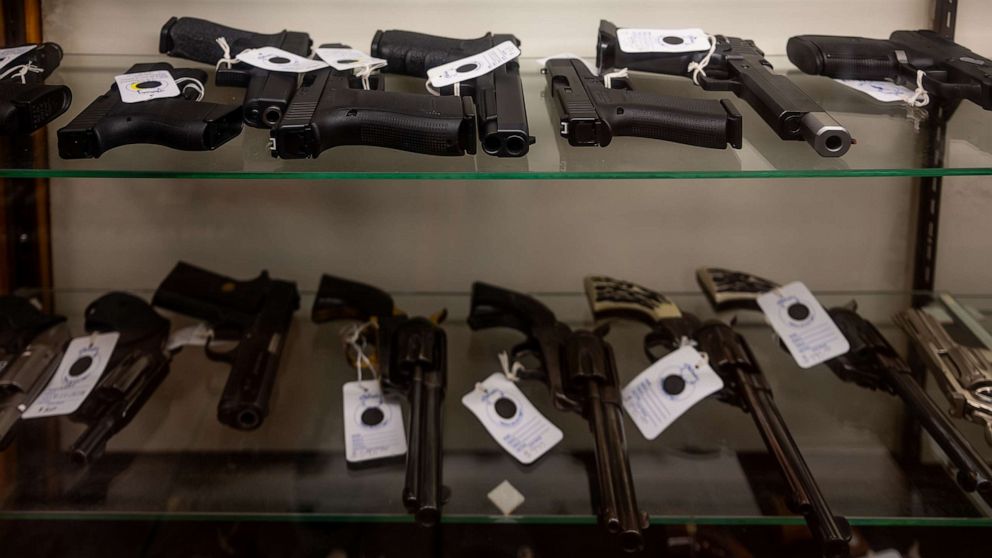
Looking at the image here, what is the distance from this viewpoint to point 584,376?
1430 mm

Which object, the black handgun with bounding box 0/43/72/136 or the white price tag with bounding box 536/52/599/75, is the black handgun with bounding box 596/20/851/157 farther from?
the black handgun with bounding box 0/43/72/136

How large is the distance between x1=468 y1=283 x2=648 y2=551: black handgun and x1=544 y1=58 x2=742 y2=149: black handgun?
1.32ft

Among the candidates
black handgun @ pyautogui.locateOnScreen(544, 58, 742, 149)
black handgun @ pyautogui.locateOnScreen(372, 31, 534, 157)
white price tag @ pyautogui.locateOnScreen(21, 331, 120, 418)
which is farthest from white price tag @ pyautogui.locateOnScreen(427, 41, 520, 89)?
white price tag @ pyautogui.locateOnScreen(21, 331, 120, 418)

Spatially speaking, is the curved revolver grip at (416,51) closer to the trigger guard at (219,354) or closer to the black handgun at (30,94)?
the black handgun at (30,94)

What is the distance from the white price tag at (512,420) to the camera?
143 cm

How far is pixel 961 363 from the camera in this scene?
59.2 inches

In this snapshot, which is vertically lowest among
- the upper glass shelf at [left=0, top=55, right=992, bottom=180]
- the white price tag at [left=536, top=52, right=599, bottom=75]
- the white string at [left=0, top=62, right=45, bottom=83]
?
the upper glass shelf at [left=0, top=55, right=992, bottom=180]

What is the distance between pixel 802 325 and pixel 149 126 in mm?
1138

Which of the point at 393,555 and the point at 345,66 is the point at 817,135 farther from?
the point at 393,555

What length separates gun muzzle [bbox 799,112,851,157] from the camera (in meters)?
1.16

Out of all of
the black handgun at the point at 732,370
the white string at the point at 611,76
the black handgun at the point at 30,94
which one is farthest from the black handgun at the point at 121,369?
the white string at the point at 611,76

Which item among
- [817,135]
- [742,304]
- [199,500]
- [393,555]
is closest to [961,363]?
[742,304]

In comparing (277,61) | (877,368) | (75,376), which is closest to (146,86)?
(277,61)

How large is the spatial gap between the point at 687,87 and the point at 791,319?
0.50 m
